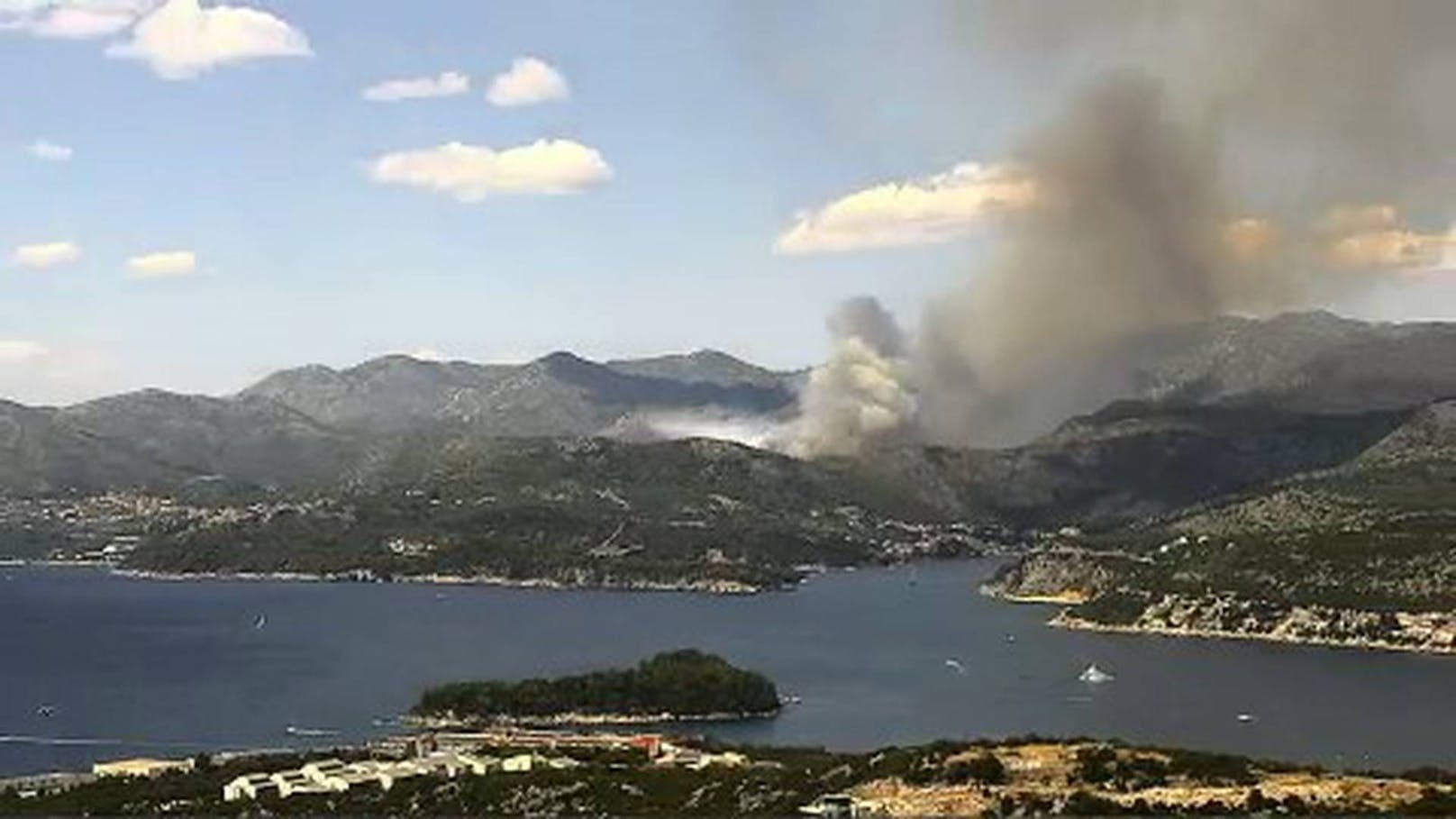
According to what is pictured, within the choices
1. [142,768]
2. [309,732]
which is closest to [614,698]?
[309,732]

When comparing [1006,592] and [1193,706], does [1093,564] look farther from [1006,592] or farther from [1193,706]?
[1193,706]

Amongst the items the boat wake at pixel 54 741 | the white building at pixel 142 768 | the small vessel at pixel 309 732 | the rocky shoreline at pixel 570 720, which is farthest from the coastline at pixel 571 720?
the white building at pixel 142 768

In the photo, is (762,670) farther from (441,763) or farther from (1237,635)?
(441,763)

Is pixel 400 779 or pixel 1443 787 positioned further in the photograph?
pixel 400 779

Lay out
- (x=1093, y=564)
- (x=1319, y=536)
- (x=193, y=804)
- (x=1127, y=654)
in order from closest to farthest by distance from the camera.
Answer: (x=193, y=804), (x=1127, y=654), (x=1319, y=536), (x=1093, y=564)

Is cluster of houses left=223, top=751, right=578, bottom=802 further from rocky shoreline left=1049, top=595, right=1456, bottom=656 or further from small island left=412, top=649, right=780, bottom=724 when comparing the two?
rocky shoreline left=1049, top=595, right=1456, bottom=656

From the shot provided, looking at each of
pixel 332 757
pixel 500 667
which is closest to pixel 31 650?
pixel 500 667
